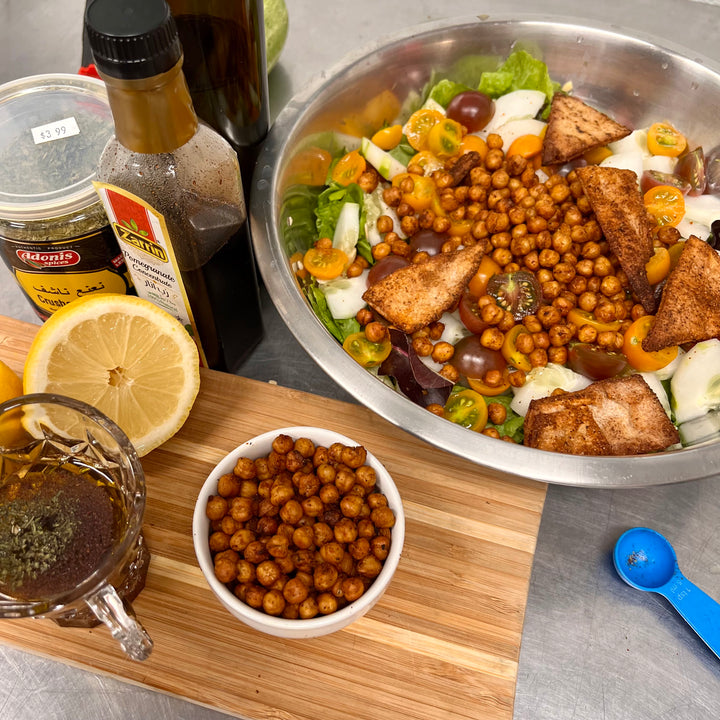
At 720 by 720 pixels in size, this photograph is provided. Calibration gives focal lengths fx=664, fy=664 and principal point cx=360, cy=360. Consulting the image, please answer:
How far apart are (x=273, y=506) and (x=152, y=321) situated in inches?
11.8

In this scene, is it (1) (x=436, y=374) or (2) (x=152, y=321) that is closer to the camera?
(2) (x=152, y=321)

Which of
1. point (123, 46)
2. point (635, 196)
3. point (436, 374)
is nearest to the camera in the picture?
point (123, 46)

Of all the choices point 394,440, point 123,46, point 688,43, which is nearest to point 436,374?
point 394,440

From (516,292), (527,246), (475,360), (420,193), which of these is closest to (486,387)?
(475,360)

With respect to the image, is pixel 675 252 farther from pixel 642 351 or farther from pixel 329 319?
pixel 329 319

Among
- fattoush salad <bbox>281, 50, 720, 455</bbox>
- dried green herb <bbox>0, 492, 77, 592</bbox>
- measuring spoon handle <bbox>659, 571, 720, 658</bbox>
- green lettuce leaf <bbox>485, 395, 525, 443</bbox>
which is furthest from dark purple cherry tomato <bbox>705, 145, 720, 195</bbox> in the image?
dried green herb <bbox>0, 492, 77, 592</bbox>

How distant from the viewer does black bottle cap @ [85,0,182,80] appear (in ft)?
1.94

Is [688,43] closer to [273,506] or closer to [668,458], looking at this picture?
[668,458]

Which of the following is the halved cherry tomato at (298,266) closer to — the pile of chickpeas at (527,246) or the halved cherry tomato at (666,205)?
the pile of chickpeas at (527,246)

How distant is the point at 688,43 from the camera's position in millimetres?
1786

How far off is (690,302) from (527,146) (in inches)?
18.4

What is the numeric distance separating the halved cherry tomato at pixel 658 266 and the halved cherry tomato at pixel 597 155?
0.28 m

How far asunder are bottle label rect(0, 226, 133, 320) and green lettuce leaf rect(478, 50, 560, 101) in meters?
0.92

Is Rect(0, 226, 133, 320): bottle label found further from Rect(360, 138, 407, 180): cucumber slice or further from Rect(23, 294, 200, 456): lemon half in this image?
Rect(360, 138, 407, 180): cucumber slice
